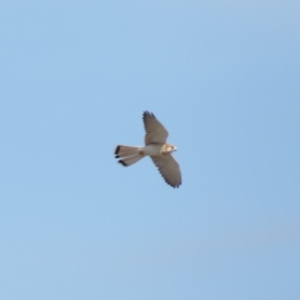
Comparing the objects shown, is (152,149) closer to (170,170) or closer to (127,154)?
(127,154)

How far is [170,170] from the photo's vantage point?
24922 mm

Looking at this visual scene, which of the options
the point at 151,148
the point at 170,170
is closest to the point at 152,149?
the point at 151,148

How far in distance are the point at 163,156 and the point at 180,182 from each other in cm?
90

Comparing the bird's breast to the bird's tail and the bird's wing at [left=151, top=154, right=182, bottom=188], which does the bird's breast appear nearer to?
the bird's tail

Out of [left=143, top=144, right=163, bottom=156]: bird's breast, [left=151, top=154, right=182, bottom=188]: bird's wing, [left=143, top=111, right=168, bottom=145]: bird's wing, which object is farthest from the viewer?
[left=151, top=154, right=182, bottom=188]: bird's wing

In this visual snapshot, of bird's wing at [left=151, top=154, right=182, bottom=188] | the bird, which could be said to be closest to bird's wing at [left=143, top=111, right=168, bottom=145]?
the bird

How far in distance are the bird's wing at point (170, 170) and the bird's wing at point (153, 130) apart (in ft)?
2.96

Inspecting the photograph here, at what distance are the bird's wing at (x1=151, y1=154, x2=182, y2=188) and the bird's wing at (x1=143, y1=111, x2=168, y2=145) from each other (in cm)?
90

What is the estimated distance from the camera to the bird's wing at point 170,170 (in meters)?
24.7

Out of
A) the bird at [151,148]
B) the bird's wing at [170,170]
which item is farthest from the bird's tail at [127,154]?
the bird's wing at [170,170]

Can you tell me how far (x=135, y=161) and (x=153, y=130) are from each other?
0.91 m

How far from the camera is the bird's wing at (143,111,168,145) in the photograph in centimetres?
2325

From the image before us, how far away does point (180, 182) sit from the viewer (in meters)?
24.9

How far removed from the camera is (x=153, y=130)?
2353cm
